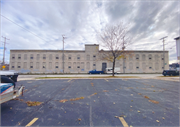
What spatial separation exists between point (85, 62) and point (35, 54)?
22.1m

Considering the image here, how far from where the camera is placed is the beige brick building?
36.0 m

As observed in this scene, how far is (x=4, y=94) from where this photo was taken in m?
3.27

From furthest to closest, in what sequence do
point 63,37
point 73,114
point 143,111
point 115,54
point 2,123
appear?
point 63,37 < point 115,54 < point 143,111 < point 73,114 < point 2,123

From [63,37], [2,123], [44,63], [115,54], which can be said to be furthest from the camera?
[44,63]

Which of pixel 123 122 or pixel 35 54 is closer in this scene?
pixel 123 122

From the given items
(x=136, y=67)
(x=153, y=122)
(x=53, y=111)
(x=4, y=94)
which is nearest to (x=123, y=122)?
(x=153, y=122)

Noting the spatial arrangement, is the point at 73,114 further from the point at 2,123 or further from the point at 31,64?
the point at 31,64

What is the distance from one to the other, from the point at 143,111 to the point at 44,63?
39.4 meters

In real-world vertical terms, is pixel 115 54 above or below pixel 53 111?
above

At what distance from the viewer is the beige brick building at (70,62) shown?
36.0m

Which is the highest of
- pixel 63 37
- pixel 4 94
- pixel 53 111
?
pixel 63 37

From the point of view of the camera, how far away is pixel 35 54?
120 ft

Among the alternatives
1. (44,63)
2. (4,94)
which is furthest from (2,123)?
(44,63)

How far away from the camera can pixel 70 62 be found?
3641 cm
